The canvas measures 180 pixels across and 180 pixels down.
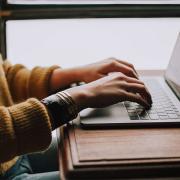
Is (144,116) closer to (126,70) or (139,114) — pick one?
(139,114)

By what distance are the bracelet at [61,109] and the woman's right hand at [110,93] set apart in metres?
0.02

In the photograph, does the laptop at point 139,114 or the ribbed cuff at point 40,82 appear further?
the ribbed cuff at point 40,82

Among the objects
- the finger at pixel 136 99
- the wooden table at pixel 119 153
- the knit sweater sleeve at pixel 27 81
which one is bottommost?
the knit sweater sleeve at pixel 27 81

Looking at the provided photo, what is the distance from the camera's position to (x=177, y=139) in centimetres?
70

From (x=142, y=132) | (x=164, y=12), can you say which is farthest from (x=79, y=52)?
(x=142, y=132)

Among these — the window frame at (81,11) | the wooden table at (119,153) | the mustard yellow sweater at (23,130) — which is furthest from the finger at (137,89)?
the window frame at (81,11)

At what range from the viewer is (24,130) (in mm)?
673

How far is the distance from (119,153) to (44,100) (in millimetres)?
202

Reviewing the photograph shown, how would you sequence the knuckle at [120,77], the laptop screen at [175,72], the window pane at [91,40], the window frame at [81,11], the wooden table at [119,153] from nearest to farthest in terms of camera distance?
1. the wooden table at [119,153]
2. the knuckle at [120,77]
3. the laptop screen at [175,72]
4. the window frame at [81,11]
5. the window pane at [91,40]

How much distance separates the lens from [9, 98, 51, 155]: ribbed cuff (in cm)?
67

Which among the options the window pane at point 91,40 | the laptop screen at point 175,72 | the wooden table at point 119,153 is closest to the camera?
the wooden table at point 119,153

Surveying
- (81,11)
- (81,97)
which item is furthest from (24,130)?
(81,11)

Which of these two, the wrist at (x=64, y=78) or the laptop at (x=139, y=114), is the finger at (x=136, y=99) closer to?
the laptop at (x=139, y=114)

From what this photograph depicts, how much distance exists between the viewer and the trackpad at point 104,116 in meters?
0.73
